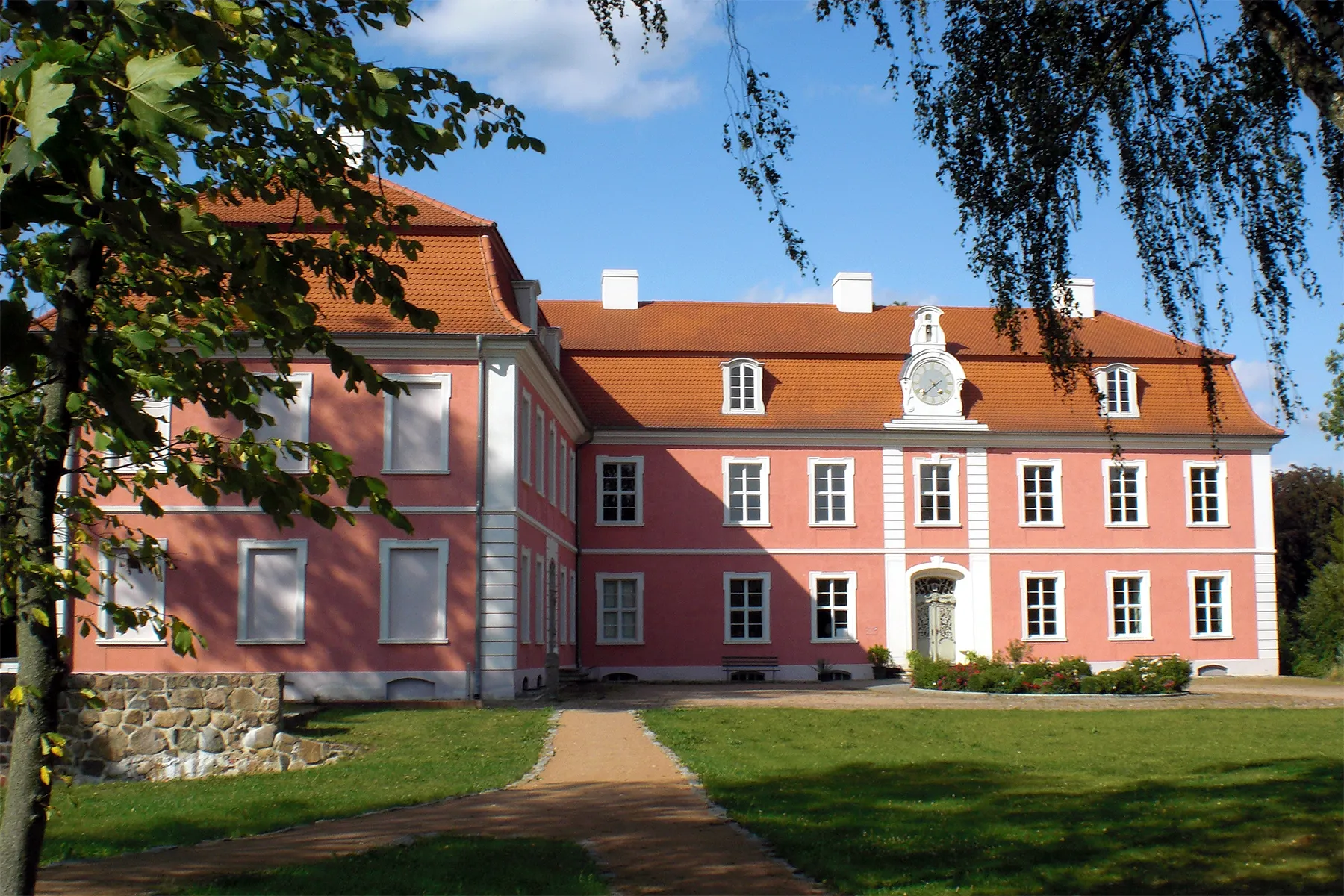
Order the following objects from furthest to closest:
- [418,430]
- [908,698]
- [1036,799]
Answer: [908,698], [418,430], [1036,799]

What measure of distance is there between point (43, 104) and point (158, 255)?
77.2 inches

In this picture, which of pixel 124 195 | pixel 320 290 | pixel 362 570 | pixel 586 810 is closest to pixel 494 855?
pixel 586 810

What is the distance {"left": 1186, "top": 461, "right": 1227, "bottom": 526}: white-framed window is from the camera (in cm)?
3372

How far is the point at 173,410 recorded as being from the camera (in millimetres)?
22734

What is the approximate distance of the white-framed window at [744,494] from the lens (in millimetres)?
32875

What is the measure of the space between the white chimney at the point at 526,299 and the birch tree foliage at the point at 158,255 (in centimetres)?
1844

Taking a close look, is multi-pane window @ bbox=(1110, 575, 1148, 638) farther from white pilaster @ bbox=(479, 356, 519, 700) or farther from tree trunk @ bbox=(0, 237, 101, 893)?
tree trunk @ bbox=(0, 237, 101, 893)

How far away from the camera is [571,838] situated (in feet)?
28.3

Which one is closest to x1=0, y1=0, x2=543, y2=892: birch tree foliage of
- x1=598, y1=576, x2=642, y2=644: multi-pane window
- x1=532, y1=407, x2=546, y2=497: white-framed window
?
x1=532, y1=407, x2=546, y2=497: white-framed window

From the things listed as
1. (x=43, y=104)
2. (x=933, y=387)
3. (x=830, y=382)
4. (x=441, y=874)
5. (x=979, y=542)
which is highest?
(x=830, y=382)

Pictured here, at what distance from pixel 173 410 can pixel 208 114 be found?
20.2m

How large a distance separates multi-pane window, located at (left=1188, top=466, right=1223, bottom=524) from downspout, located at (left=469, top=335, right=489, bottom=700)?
66.8 ft

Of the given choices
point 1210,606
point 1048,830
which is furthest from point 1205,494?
point 1048,830

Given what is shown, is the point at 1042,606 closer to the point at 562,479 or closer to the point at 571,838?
the point at 562,479
